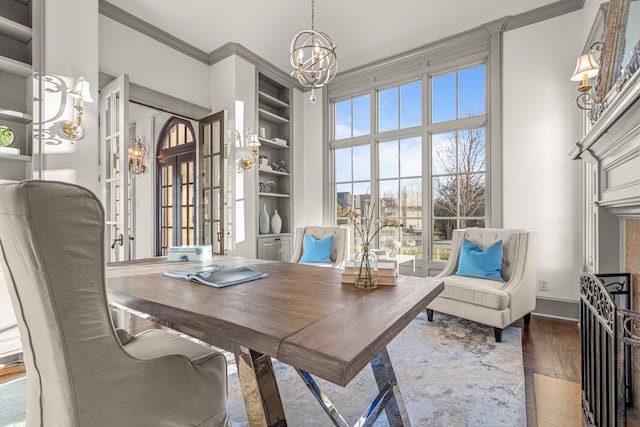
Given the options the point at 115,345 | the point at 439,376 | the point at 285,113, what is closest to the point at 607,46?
the point at 439,376

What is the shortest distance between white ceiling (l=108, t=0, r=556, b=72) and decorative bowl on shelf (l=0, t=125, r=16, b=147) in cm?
169

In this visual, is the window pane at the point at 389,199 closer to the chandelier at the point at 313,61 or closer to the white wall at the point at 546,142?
the white wall at the point at 546,142

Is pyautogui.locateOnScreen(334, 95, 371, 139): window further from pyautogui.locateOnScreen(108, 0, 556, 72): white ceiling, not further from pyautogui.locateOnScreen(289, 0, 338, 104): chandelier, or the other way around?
pyautogui.locateOnScreen(289, 0, 338, 104): chandelier

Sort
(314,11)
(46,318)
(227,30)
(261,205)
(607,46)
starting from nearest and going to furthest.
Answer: (46,318)
(607,46)
(314,11)
(227,30)
(261,205)

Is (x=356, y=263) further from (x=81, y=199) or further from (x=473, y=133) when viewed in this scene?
(x=473, y=133)

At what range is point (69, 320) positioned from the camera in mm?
728

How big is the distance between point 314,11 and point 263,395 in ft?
11.7

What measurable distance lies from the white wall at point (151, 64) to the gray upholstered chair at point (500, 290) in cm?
374

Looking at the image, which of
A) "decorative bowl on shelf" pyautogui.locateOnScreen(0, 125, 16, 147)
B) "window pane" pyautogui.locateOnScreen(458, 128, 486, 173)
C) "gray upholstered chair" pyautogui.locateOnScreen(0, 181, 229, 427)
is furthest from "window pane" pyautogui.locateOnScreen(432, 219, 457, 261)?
"decorative bowl on shelf" pyautogui.locateOnScreen(0, 125, 16, 147)

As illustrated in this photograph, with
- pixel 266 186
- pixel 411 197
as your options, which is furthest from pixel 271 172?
pixel 411 197

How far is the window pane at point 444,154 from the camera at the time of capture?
12.9 feet

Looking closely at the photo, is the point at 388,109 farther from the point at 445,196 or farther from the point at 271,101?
the point at 271,101

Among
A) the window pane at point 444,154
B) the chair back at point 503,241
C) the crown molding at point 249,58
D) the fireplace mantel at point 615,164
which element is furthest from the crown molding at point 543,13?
the crown molding at point 249,58

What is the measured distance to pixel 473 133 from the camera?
380 cm
